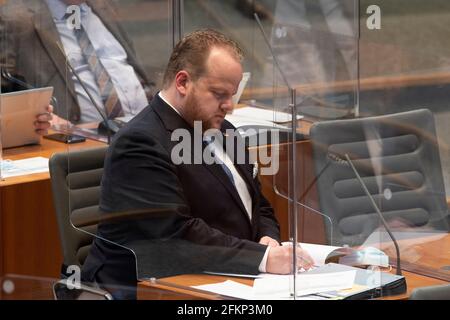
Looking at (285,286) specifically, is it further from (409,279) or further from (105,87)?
(105,87)

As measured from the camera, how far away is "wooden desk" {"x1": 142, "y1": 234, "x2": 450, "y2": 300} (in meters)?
2.63

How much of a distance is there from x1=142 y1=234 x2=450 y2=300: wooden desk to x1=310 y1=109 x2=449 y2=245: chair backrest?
10cm

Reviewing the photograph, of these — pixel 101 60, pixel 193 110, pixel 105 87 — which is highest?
pixel 101 60

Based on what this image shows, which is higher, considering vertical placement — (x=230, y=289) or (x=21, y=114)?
(x=21, y=114)

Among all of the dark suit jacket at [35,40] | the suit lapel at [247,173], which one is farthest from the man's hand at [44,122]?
the suit lapel at [247,173]

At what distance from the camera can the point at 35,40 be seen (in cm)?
493

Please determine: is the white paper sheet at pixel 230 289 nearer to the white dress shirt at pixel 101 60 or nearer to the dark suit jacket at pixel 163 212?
the dark suit jacket at pixel 163 212

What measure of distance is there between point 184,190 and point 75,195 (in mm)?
515

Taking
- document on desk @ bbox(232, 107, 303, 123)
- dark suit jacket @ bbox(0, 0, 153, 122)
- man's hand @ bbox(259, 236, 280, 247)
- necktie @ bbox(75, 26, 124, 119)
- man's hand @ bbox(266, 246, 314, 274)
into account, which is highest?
dark suit jacket @ bbox(0, 0, 153, 122)

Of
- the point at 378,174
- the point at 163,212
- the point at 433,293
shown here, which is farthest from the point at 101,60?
the point at 433,293

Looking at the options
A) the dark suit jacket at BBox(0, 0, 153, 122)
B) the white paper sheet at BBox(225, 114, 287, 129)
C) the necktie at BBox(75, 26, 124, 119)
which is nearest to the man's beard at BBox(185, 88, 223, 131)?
the white paper sheet at BBox(225, 114, 287, 129)

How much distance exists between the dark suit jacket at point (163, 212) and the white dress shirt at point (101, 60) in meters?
1.11

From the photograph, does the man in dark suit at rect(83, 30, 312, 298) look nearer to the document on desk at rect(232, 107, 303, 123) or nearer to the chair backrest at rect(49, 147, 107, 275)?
the chair backrest at rect(49, 147, 107, 275)

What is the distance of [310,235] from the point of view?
3178 mm
